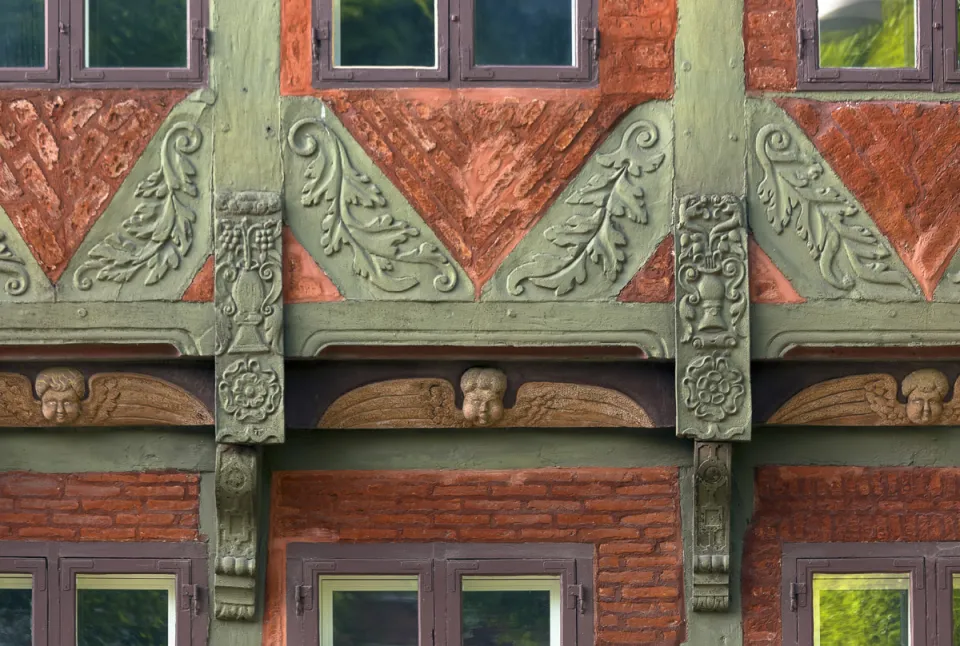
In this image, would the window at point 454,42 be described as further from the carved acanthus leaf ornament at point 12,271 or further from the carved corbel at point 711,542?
the carved corbel at point 711,542

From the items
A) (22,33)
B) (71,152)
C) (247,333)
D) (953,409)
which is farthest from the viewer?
(953,409)

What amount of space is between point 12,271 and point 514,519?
2.46 metres

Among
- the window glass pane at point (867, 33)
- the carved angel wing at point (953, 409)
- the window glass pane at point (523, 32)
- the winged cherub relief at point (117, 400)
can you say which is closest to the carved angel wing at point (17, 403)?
the winged cherub relief at point (117, 400)

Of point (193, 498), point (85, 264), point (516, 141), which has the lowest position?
point (193, 498)

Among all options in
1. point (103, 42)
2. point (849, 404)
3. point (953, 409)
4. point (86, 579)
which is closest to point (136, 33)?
point (103, 42)

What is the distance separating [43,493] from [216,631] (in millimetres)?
996

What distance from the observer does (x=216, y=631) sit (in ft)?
22.6

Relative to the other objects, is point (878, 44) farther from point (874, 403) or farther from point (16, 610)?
point (16, 610)

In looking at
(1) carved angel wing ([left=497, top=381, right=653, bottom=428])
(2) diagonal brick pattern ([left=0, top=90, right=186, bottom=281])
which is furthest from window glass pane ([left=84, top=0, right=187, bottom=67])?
(1) carved angel wing ([left=497, top=381, right=653, bottom=428])

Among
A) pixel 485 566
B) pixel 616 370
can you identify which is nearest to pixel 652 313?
pixel 616 370

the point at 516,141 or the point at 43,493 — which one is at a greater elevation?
the point at 516,141

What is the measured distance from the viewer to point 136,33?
6770mm

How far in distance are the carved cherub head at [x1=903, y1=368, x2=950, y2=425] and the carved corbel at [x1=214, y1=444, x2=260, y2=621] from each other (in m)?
2.91

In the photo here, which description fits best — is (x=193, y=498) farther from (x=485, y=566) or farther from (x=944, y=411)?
(x=944, y=411)
